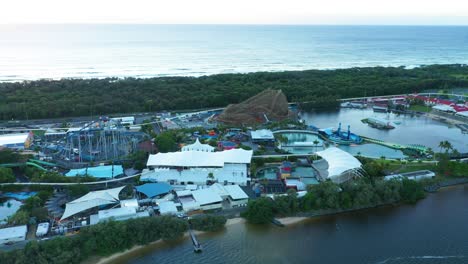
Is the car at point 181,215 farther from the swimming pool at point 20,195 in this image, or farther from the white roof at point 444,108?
the white roof at point 444,108

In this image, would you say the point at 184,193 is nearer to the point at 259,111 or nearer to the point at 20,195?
the point at 20,195

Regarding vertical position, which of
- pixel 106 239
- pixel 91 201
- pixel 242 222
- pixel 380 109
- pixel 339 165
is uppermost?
pixel 380 109

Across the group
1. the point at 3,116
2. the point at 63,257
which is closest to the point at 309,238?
the point at 63,257

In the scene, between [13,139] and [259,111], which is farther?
[259,111]

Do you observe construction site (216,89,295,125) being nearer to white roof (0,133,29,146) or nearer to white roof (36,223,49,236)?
white roof (0,133,29,146)

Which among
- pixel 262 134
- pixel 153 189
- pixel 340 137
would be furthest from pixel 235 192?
pixel 340 137

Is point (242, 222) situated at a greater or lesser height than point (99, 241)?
lesser

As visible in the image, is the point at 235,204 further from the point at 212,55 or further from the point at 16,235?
the point at 212,55
